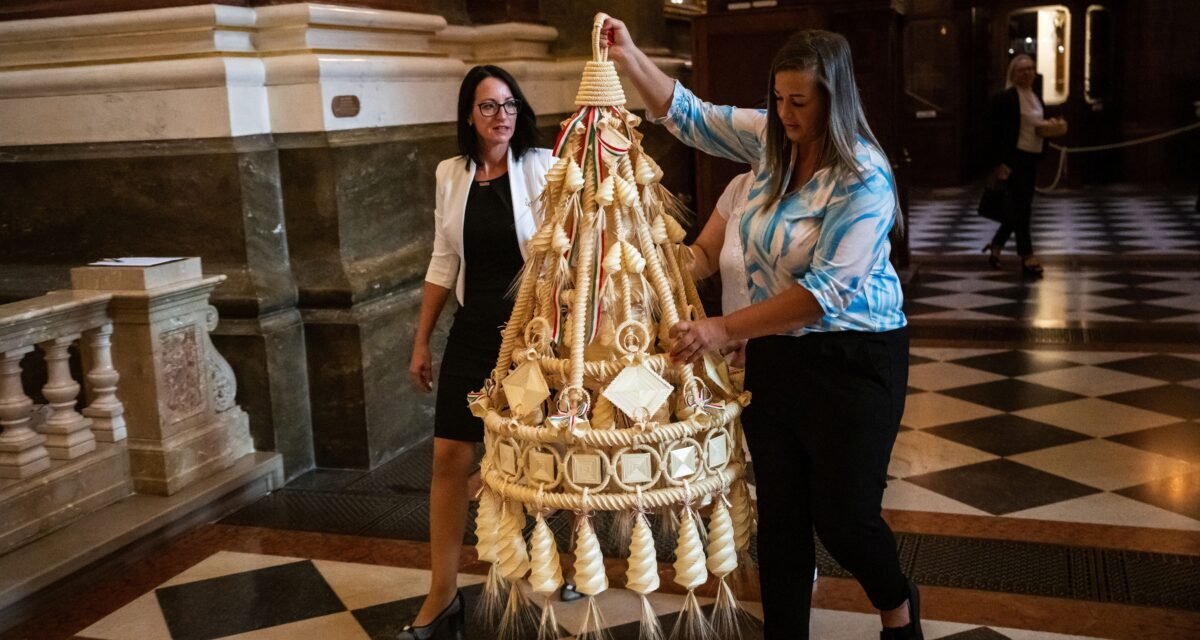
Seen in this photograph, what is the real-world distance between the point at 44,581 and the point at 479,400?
67.1 inches

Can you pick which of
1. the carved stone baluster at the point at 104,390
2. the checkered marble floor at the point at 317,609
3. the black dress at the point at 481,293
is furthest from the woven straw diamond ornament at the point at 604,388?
the carved stone baluster at the point at 104,390

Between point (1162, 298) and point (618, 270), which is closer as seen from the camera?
point (618, 270)

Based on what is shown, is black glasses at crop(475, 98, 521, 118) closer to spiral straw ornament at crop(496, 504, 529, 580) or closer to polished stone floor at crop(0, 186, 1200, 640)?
spiral straw ornament at crop(496, 504, 529, 580)

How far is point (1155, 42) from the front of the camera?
1561cm

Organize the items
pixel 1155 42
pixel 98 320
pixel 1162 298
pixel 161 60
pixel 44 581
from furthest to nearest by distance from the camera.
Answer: pixel 1155 42, pixel 1162 298, pixel 161 60, pixel 98 320, pixel 44 581

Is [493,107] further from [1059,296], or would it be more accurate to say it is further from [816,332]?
[1059,296]

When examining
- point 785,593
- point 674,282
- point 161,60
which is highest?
point 161,60

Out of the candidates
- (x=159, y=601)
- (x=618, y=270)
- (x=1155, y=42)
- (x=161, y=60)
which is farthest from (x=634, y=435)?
(x=1155, y=42)

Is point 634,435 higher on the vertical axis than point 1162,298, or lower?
higher

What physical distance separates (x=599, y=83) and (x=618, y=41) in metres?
0.17

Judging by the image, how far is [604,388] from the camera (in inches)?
107

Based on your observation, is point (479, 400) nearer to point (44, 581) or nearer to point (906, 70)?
point (44, 581)

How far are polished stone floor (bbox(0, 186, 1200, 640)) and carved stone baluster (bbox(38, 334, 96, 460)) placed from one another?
46 cm

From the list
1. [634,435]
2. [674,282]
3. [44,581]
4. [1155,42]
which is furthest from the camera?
[1155,42]
